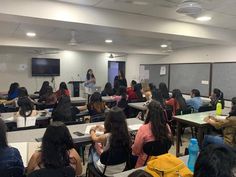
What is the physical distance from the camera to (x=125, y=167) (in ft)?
7.36

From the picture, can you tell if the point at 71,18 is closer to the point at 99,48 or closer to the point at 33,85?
the point at 99,48

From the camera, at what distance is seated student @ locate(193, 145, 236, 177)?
104 centimetres

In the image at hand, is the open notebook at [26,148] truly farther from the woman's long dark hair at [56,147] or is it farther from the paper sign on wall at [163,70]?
the paper sign on wall at [163,70]

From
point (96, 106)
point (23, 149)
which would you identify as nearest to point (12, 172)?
point (23, 149)

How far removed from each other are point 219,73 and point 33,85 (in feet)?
22.6

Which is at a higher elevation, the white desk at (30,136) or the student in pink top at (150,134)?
the student in pink top at (150,134)

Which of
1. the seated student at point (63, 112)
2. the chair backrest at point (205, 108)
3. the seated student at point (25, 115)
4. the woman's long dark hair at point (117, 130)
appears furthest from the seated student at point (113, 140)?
the chair backrest at point (205, 108)

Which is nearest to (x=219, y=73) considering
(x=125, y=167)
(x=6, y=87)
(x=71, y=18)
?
(x=71, y=18)

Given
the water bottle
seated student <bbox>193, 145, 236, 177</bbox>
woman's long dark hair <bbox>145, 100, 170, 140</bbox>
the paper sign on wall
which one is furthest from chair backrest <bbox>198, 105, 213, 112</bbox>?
the paper sign on wall

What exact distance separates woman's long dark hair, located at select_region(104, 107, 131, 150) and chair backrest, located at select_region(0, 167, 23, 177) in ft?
2.67

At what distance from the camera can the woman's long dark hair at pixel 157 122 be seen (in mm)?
2342

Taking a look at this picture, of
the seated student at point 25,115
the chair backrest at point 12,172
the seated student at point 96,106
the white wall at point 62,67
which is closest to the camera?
the chair backrest at point 12,172

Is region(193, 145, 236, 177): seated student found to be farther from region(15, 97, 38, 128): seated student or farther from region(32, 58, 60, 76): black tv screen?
region(32, 58, 60, 76): black tv screen

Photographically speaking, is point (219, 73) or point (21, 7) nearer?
point (21, 7)
